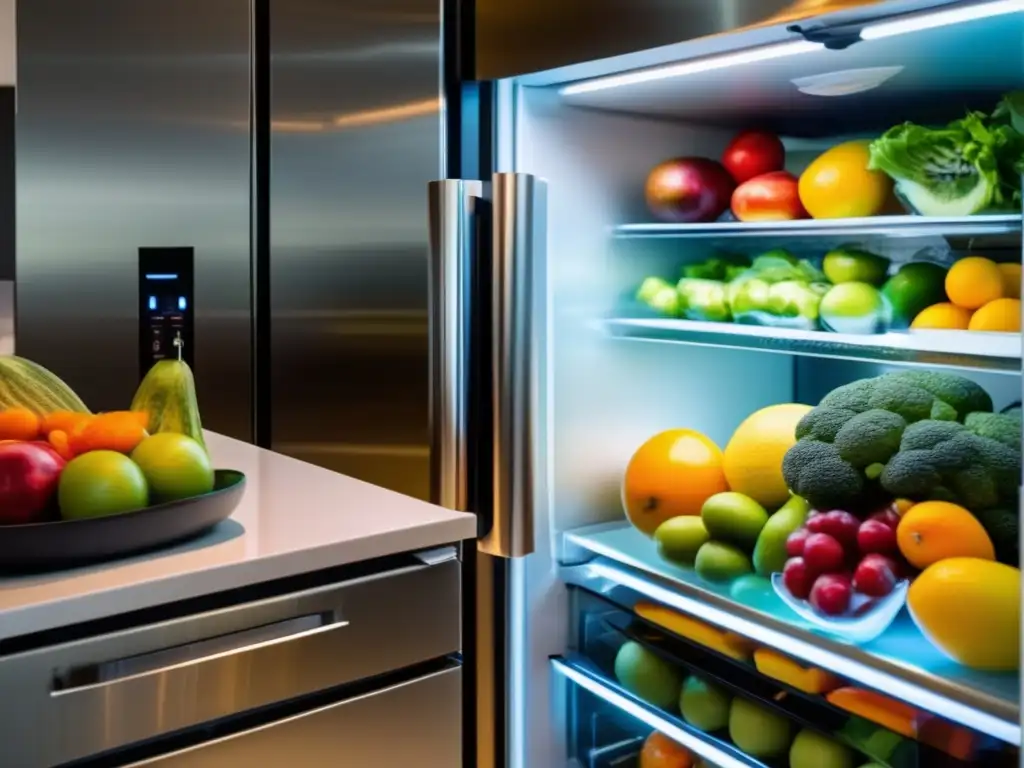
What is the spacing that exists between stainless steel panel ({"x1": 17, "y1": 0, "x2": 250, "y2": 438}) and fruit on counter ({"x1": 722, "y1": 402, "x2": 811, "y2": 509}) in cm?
107

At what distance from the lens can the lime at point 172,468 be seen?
1.06 metres

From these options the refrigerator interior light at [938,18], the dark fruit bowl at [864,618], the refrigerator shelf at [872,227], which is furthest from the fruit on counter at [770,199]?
the dark fruit bowl at [864,618]

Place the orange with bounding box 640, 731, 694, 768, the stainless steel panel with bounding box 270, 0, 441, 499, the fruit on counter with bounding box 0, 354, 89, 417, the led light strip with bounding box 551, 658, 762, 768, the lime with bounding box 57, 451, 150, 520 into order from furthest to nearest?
the stainless steel panel with bounding box 270, 0, 441, 499 → the orange with bounding box 640, 731, 694, 768 → the led light strip with bounding box 551, 658, 762, 768 → the fruit on counter with bounding box 0, 354, 89, 417 → the lime with bounding box 57, 451, 150, 520

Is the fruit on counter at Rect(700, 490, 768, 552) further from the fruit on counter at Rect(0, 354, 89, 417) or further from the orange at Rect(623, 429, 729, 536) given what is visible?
the fruit on counter at Rect(0, 354, 89, 417)

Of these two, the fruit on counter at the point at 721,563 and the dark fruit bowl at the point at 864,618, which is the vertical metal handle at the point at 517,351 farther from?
the dark fruit bowl at the point at 864,618

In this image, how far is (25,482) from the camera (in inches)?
38.5

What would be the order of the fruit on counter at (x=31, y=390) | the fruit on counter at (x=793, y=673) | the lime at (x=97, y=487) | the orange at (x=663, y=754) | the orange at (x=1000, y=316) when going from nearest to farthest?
the lime at (x=97, y=487), the fruit on counter at (x=31, y=390), the orange at (x=1000, y=316), the fruit on counter at (x=793, y=673), the orange at (x=663, y=754)

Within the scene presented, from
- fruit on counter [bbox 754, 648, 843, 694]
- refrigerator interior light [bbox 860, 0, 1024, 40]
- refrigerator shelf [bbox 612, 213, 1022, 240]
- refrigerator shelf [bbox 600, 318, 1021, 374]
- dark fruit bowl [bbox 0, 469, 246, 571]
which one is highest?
refrigerator interior light [bbox 860, 0, 1024, 40]

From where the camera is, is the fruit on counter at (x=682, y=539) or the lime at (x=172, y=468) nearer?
the lime at (x=172, y=468)

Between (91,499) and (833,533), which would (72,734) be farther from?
(833,533)

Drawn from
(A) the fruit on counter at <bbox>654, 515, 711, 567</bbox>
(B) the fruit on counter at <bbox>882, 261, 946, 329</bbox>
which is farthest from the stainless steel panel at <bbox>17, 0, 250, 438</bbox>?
(B) the fruit on counter at <bbox>882, 261, 946, 329</bbox>

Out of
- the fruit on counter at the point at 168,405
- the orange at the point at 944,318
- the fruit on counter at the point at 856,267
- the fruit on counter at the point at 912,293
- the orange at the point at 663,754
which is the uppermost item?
the fruit on counter at the point at 856,267

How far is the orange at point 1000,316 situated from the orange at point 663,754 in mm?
896

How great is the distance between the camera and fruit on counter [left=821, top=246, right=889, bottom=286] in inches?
65.2
